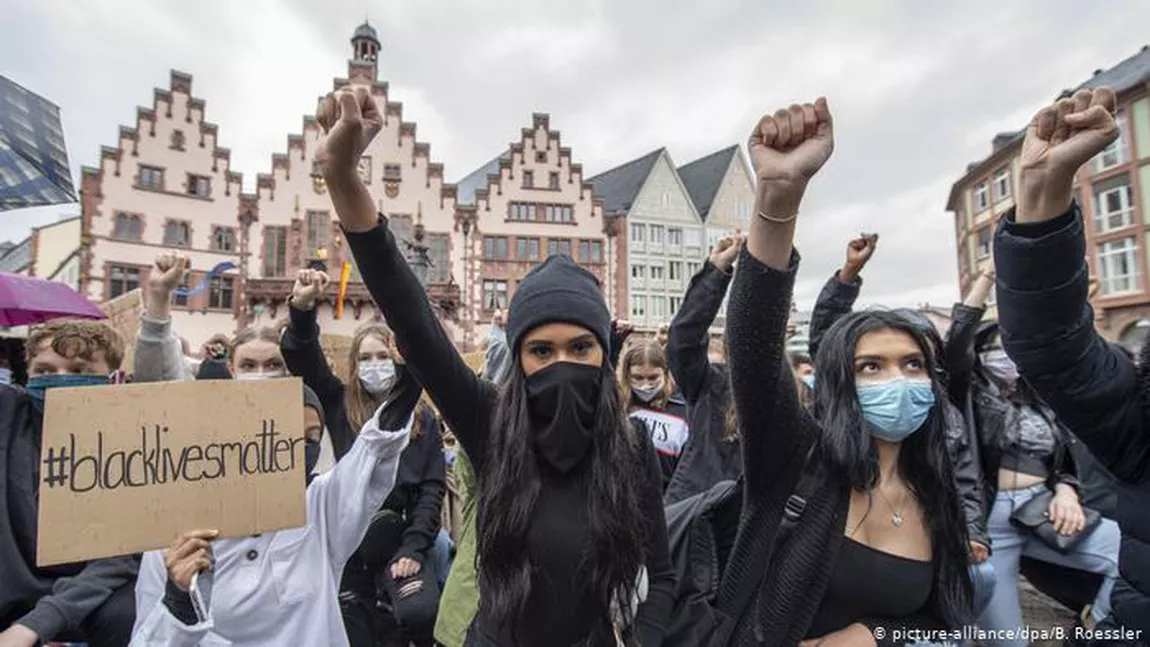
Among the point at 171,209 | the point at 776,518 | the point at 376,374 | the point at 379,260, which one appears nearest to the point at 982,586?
the point at 776,518

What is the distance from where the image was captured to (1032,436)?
346 centimetres

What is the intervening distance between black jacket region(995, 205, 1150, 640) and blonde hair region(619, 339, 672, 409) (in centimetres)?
282

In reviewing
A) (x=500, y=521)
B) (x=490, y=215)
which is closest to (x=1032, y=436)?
(x=500, y=521)

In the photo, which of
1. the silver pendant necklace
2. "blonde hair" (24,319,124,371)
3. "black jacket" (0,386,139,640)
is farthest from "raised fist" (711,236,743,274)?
"black jacket" (0,386,139,640)

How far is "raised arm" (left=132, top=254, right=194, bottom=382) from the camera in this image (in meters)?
2.82

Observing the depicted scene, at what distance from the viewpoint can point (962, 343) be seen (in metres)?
3.46

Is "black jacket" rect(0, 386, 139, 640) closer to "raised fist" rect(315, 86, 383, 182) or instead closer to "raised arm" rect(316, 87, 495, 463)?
"raised arm" rect(316, 87, 495, 463)

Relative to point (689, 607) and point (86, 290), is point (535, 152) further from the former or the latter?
point (689, 607)

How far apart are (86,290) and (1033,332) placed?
1276 inches

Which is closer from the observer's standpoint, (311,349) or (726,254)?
(726,254)

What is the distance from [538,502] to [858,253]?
2.18 meters

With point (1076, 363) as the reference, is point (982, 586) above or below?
below

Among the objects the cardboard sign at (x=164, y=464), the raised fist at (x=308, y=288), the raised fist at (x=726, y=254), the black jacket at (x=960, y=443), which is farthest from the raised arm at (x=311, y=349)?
the black jacket at (x=960, y=443)

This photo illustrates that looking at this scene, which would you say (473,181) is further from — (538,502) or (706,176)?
(538,502)
